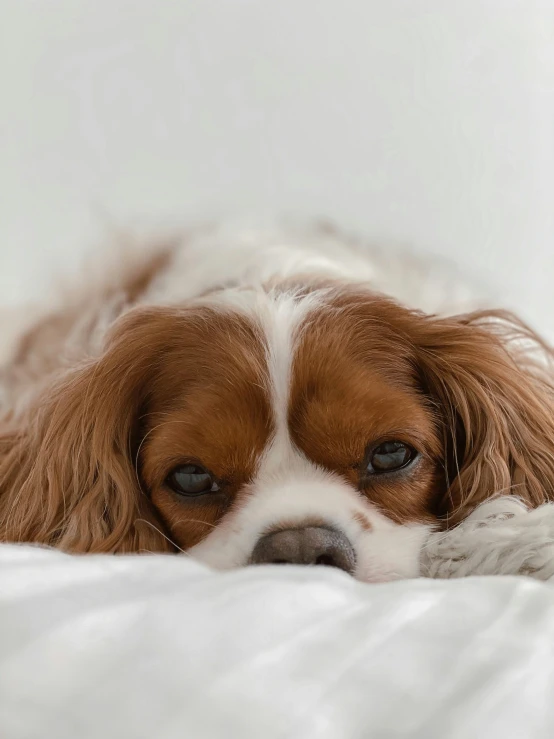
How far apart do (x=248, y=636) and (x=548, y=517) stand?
65 cm

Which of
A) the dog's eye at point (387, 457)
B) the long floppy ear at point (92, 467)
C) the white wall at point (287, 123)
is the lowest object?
the long floppy ear at point (92, 467)

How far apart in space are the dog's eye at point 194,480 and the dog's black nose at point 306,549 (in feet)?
0.59

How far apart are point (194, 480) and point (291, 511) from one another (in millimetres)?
189

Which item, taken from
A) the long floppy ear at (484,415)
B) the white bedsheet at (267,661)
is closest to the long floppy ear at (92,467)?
the long floppy ear at (484,415)

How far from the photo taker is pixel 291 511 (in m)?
1.37

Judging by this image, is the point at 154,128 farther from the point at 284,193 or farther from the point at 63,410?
the point at 63,410

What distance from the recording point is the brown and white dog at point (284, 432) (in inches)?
56.3

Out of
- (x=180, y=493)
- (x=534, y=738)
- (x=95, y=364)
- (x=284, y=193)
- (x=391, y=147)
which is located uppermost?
(x=391, y=147)

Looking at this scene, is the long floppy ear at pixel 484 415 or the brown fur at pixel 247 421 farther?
the long floppy ear at pixel 484 415

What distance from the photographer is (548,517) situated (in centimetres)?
131

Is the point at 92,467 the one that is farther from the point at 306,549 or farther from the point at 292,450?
the point at 306,549

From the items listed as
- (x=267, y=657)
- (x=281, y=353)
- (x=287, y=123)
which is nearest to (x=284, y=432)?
(x=281, y=353)

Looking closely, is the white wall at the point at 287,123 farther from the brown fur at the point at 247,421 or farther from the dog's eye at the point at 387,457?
the dog's eye at the point at 387,457

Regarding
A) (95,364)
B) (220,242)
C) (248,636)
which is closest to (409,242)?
(220,242)
